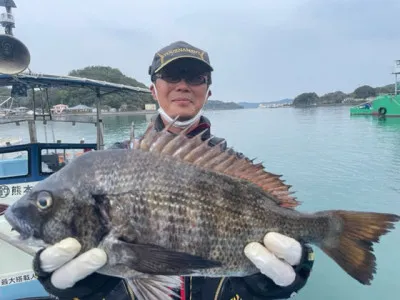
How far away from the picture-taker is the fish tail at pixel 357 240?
1708 mm

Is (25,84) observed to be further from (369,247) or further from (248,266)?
(369,247)

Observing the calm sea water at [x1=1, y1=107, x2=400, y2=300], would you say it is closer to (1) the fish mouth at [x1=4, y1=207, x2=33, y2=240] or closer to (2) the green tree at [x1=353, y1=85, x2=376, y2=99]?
(1) the fish mouth at [x1=4, y1=207, x2=33, y2=240]

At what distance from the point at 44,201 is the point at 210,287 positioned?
120 cm

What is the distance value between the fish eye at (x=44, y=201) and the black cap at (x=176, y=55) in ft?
4.28

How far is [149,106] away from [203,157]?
10.7 meters

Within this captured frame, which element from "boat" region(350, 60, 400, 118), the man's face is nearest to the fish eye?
the man's face

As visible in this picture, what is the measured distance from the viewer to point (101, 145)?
17.7 feet

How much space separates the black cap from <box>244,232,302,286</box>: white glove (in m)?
1.43

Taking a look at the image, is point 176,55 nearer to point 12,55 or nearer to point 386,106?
point 12,55

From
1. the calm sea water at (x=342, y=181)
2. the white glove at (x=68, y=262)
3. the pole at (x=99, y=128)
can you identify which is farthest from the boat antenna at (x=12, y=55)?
the calm sea water at (x=342, y=181)

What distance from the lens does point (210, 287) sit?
2.15 m

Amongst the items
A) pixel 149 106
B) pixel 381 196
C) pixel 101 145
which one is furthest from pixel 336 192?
pixel 149 106

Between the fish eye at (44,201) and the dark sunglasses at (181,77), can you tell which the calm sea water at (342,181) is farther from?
the fish eye at (44,201)

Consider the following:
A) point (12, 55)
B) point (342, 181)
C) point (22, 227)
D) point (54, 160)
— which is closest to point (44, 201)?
point (22, 227)
